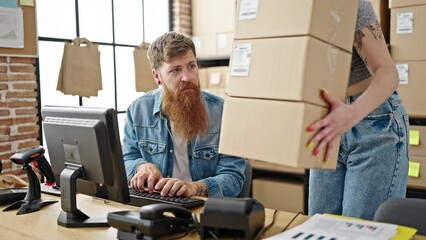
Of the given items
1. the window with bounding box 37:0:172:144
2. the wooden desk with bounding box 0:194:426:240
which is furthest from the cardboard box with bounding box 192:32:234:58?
the wooden desk with bounding box 0:194:426:240

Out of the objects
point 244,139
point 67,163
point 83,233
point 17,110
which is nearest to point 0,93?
point 17,110

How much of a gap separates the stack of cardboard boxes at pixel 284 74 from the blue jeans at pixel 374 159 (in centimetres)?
32

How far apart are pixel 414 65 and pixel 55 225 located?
8.06ft

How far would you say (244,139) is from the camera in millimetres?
1182

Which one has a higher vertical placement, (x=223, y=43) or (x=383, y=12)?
(x=383, y=12)

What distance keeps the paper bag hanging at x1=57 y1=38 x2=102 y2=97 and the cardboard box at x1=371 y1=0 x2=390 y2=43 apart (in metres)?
2.14

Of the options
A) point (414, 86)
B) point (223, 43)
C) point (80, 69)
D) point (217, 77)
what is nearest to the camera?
point (414, 86)

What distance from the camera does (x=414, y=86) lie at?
2.95 meters

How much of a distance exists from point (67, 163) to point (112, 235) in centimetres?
32

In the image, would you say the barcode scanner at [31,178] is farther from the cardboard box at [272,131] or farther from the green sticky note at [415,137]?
the green sticky note at [415,137]

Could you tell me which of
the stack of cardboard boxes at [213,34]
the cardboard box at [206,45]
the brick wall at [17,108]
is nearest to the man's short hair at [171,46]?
the brick wall at [17,108]

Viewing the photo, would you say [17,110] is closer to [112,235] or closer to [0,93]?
[0,93]

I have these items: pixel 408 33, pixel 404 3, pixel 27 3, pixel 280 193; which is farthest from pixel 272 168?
pixel 27 3

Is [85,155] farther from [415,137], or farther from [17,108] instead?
[415,137]
